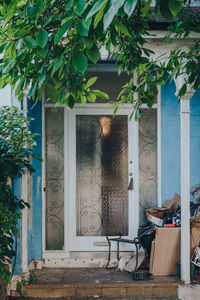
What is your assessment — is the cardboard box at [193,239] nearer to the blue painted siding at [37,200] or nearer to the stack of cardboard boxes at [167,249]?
the stack of cardboard boxes at [167,249]

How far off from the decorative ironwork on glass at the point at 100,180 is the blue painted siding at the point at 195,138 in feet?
3.82

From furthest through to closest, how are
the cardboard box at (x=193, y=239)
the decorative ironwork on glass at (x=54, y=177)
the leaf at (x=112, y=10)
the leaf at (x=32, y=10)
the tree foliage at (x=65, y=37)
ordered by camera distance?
the decorative ironwork on glass at (x=54, y=177) < the cardboard box at (x=193, y=239) < the leaf at (x=32, y=10) < the tree foliage at (x=65, y=37) < the leaf at (x=112, y=10)

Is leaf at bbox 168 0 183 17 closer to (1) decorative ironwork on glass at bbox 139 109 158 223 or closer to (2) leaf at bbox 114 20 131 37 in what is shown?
(2) leaf at bbox 114 20 131 37

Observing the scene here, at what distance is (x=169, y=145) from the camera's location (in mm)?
6695

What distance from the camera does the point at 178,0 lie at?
5.07 ft

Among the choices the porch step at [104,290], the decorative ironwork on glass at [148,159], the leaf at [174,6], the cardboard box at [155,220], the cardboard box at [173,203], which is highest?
the leaf at [174,6]

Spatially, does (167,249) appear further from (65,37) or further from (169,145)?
(65,37)

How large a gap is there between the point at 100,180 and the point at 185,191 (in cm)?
169

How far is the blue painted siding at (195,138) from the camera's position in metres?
6.70

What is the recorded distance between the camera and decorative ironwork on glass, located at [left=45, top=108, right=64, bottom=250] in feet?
21.8

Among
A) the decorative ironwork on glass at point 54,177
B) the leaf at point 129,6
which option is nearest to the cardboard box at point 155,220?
the decorative ironwork on glass at point 54,177

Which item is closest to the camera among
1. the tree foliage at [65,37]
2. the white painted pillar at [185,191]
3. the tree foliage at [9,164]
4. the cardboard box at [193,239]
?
the tree foliage at [65,37]

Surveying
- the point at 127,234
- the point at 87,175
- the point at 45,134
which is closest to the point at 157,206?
the point at 127,234

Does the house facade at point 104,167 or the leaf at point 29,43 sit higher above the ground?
the leaf at point 29,43
